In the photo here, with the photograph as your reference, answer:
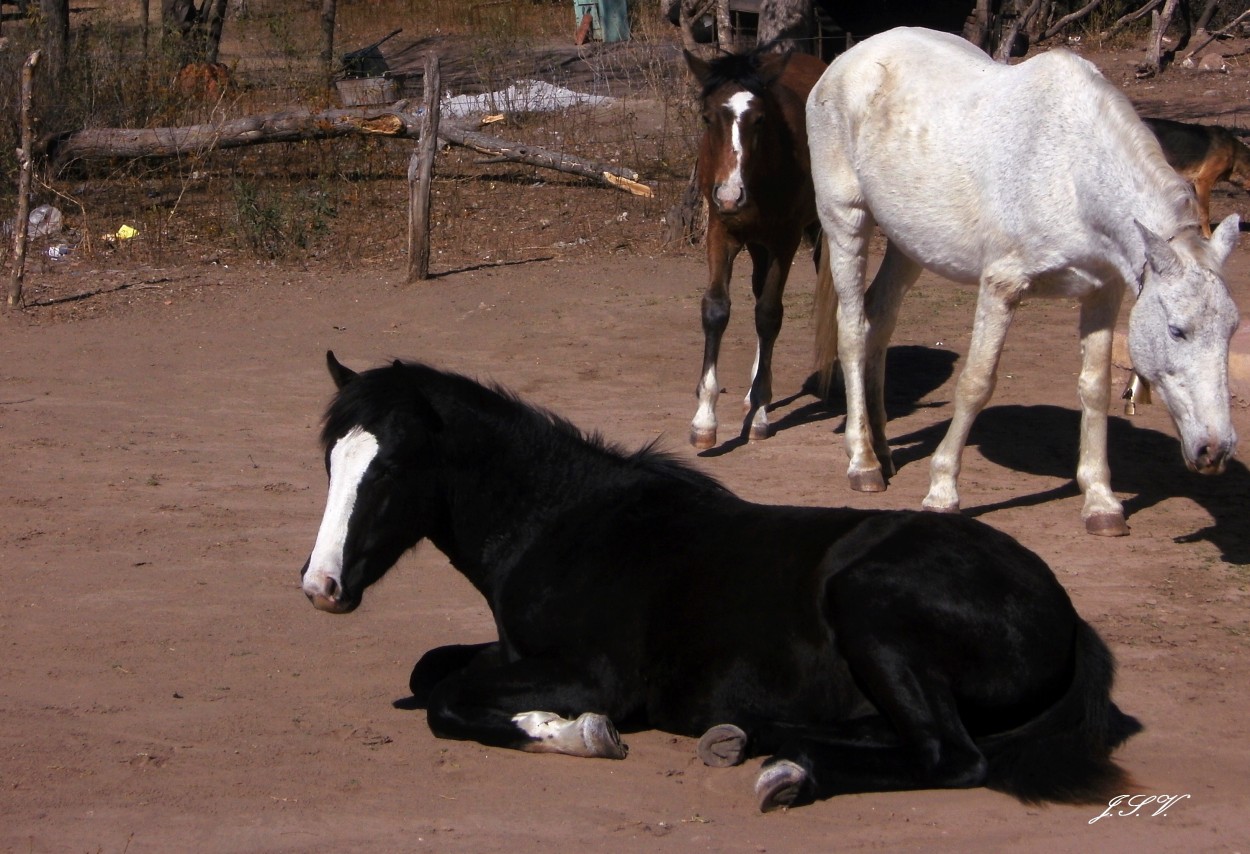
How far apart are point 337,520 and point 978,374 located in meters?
3.63

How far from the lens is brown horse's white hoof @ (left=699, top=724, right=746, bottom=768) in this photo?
12.1ft

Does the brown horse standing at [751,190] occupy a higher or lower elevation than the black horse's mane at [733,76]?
lower

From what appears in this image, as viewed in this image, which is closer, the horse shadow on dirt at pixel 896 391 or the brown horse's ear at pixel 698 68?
the brown horse's ear at pixel 698 68

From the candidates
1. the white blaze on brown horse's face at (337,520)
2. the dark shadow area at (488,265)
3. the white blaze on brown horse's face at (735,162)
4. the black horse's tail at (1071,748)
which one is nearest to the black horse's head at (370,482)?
the white blaze on brown horse's face at (337,520)

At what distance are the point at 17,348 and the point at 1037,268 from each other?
7606 mm

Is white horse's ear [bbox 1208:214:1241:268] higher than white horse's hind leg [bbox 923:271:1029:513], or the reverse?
white horse's ear [bbox 1208:214:1241:268]

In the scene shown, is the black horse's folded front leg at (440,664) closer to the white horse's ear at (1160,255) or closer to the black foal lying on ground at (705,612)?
the black foal lying on ground at (705,612)

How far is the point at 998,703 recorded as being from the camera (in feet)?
11.7

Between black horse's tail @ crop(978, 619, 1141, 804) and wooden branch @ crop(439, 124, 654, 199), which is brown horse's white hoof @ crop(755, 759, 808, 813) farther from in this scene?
wooden branch @ crop(439, 124, 654, 199)

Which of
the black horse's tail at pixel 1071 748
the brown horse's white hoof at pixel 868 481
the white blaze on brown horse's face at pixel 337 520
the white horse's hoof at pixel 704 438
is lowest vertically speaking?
the white horse's hoof at pixel 704 438

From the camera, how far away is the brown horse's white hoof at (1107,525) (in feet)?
20.4

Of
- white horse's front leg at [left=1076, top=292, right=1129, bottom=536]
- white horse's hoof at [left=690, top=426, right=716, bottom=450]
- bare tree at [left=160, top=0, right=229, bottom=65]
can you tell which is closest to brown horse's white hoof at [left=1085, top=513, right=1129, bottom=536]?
white horse's front leg at [left=1076, top=292, right=1129, bottom=536]

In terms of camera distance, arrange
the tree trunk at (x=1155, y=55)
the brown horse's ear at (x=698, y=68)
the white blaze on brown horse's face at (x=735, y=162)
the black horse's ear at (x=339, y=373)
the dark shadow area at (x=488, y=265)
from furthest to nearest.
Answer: the tree trunk at (x=1155, y=55) < the dark shadow area at (x=488, y=265) < the brown horse's ear at (x=698, y=68) < the white blaze on brown horse's face at (x=735, y=162) < the black horse's ear at (x=339, y=373)

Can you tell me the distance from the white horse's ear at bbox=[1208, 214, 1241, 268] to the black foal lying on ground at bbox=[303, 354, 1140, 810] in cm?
202
